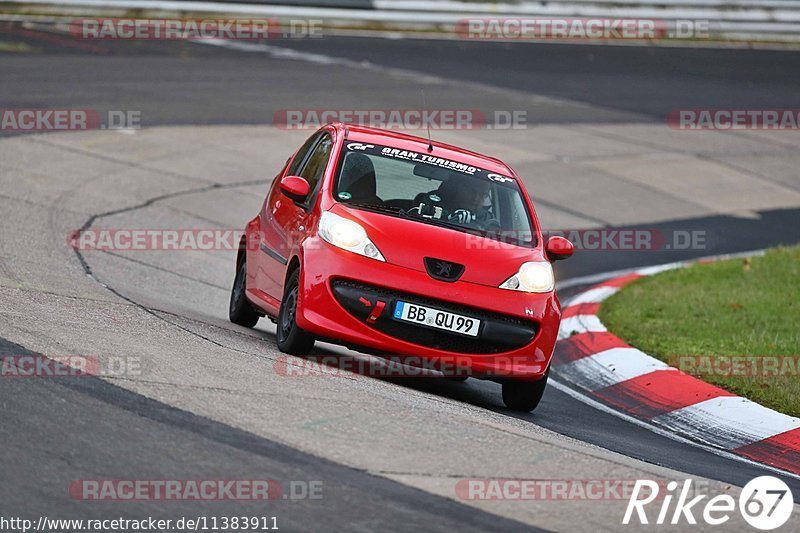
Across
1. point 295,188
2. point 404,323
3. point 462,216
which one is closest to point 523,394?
Answer: point 404,323

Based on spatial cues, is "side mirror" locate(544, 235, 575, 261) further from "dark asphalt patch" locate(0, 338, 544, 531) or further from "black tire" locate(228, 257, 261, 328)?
"dark asphalt patch" locate(0, 338, 544, 531)

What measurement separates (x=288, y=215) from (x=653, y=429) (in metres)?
2.77

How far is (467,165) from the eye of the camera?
948 centimetres

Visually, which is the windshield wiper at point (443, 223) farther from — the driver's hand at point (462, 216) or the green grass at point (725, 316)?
the green grass at point (725, 316)

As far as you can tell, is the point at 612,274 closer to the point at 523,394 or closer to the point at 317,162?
the point at 317,162

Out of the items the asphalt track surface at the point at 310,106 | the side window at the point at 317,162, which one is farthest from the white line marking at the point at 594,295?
the side window at the point at 317,162

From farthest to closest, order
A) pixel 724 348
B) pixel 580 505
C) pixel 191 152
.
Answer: pixel 191 152
pixel 724 348
pixel 580 505

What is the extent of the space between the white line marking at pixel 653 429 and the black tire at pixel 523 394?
29.8 inches

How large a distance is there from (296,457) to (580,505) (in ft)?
4.04

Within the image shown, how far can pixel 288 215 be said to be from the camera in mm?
9281

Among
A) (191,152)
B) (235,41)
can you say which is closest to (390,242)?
(191,152)

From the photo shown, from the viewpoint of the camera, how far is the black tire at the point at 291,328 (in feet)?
27.4

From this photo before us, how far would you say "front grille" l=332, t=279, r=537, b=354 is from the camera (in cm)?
811

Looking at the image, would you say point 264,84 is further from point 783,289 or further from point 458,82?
point 783,289
